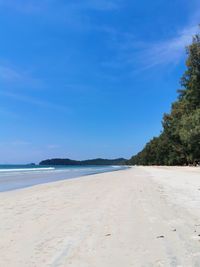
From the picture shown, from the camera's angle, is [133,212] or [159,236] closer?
[159,236]

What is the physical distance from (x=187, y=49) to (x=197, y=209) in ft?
96.7

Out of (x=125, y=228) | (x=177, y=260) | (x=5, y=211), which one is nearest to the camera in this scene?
(x=177, y=260)

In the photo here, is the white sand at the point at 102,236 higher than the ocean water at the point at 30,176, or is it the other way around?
the ocean water at the point at 30,176

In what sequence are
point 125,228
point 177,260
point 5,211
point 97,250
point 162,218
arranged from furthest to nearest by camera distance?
point 5,211, point 162,218, point 125,228, point 97,250, point 177,260

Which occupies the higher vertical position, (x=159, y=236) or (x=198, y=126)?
(x=198, y=126)

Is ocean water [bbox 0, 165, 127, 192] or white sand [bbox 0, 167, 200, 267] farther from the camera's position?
ocean water [bbox 0, 165, 127, 192]

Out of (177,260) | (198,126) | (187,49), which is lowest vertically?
(177,260)

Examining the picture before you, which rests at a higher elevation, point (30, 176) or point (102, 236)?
point (30, 176)

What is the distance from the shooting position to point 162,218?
817 cm

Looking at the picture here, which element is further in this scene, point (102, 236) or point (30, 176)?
point (30, 176)

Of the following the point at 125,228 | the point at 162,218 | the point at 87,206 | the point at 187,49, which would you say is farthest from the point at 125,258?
the point at 187,49

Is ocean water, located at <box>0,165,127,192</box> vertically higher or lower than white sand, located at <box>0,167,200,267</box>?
higher

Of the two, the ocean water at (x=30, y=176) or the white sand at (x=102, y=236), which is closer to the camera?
the white sand at (x=102, y=236)

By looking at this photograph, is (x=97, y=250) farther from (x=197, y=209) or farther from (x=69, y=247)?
(x=197, y=209)
